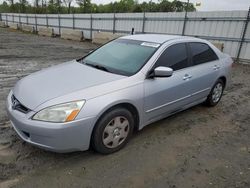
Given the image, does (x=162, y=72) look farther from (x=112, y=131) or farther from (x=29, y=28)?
(x=29, y=28)

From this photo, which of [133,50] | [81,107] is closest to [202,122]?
[133,50]

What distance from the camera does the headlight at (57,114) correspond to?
2.50 metres

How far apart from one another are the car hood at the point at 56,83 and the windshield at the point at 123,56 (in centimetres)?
20

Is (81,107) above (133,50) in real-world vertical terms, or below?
below

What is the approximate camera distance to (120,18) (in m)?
18.7

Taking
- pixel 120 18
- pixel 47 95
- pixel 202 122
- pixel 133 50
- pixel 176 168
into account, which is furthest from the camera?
pixel 120 18

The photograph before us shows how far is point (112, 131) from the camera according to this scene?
297cm

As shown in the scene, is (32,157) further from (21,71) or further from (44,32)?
(44,32)

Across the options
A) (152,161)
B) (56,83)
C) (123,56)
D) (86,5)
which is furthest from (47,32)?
(152,161)

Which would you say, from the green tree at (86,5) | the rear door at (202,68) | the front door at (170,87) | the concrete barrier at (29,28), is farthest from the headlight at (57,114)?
the green tree at (86,5)

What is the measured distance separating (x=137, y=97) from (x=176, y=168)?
1.07 metres

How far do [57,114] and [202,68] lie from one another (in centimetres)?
292

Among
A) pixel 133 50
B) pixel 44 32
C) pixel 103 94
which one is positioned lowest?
pixel 44 32

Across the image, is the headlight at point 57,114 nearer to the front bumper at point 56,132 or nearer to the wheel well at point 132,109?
the front bumper at point 56,132
